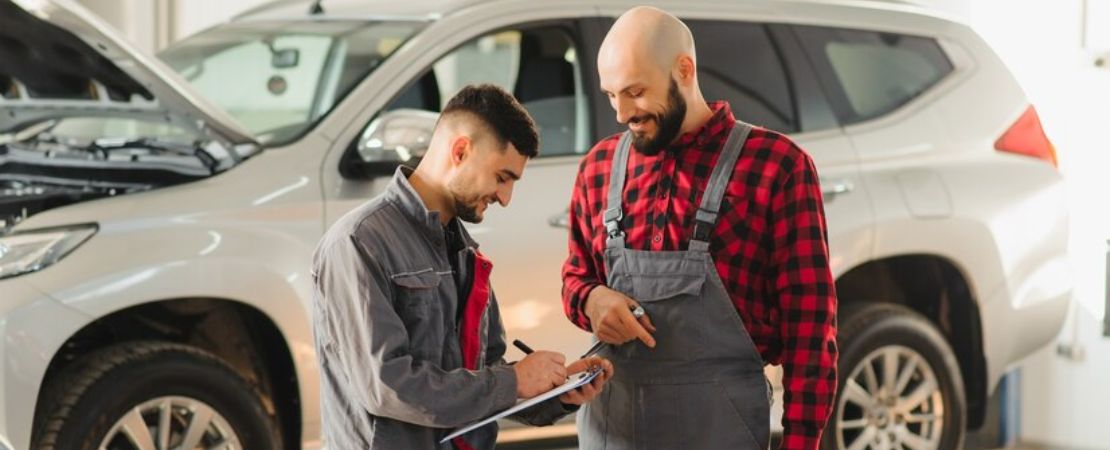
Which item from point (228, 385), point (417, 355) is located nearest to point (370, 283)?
point (417, 355)

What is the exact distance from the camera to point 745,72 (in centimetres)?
539

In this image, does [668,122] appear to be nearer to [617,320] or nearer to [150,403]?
[617,320]

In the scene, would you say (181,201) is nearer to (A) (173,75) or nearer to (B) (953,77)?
(A) (173,75)

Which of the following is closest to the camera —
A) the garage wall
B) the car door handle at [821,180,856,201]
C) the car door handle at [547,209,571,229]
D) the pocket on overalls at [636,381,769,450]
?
the pocket on overalls at [636,381,769,450]

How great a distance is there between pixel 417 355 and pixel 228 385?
2.08m

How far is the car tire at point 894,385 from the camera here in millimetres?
5387

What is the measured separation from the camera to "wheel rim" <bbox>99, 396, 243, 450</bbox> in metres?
4.39

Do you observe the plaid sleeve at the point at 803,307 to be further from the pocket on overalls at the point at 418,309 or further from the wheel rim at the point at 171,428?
the wheel rim at the point at 171,428

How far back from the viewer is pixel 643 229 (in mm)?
3029

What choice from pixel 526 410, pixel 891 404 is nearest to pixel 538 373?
pixel 526 410

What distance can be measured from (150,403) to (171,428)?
0.35 ft

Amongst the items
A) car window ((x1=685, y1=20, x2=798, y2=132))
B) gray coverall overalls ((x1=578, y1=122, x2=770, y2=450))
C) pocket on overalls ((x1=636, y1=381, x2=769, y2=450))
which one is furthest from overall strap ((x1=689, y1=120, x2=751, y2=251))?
car window ((x1=685, y1=20, x2=798, y2=132))

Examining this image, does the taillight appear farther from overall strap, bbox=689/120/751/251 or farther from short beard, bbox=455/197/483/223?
short beard, bbox=455/197/483/223

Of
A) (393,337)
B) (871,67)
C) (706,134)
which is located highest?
(706,134)
